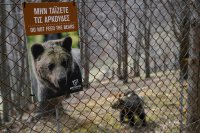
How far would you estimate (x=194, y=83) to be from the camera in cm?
343

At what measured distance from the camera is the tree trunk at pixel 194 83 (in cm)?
328

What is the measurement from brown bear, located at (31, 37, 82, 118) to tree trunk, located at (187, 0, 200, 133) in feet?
5.05

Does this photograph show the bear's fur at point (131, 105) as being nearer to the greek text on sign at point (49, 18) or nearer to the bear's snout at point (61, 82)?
the bear's snout at point (61, 82)

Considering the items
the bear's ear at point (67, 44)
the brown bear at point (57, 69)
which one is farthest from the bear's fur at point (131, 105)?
the bear's ear at point (67, 44)

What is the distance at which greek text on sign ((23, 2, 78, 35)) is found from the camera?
2.11m

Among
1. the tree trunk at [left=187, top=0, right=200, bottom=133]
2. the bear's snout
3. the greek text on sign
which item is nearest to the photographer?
the greek text on sign

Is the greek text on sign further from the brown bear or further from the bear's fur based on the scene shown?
the bear's fur

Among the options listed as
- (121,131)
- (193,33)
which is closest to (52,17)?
(193,33)

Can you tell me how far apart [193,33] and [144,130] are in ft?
10.8

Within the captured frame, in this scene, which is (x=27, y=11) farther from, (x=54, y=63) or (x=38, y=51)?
(x=54, y=63)

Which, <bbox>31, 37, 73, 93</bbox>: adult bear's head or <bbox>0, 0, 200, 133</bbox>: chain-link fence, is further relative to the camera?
<bbox>0, 0, 200, 133</bbox>: chain-link fence

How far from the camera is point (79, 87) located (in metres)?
2.38

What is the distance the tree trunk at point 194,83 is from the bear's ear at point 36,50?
5.92 ft

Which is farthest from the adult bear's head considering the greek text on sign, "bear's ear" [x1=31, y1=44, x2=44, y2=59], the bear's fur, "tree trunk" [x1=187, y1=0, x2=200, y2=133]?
the bear's fur
